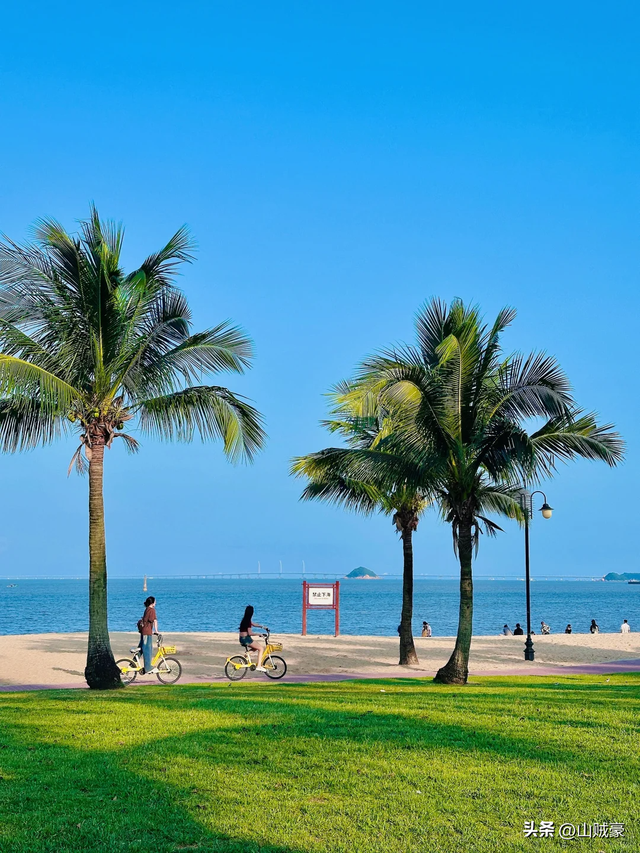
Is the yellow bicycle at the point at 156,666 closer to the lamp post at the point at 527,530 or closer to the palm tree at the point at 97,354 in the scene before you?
the palm tree at the point at 97,354

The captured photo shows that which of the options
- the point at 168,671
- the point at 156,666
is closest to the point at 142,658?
the point at 156,666

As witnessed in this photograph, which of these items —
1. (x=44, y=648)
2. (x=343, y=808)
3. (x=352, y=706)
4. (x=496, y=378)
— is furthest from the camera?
(x=44, y=648)

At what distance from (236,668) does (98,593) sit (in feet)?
17.9

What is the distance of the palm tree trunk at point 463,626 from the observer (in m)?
17.8

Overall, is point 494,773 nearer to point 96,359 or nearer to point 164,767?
point 164,767

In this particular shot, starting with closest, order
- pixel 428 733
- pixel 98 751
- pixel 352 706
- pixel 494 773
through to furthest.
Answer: pixel 494 773
pixel 98 751
pixel 428 733
pixel 352 706

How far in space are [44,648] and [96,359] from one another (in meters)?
16.8

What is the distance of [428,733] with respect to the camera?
922cm

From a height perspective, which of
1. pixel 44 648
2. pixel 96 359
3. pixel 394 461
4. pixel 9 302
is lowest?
pixel 44 648

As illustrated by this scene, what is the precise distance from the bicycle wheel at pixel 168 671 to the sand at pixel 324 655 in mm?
598

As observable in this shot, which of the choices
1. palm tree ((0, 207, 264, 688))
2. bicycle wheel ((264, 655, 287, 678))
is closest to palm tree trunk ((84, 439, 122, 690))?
palm tree ((0, 207, 264, 688))

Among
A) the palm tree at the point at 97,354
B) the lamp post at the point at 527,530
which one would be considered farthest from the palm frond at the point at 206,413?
the lamp post at the point at 527,530

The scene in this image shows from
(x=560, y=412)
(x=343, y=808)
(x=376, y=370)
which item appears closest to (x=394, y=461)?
(x=376, y=370)

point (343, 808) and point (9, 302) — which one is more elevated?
point (9, 302)
